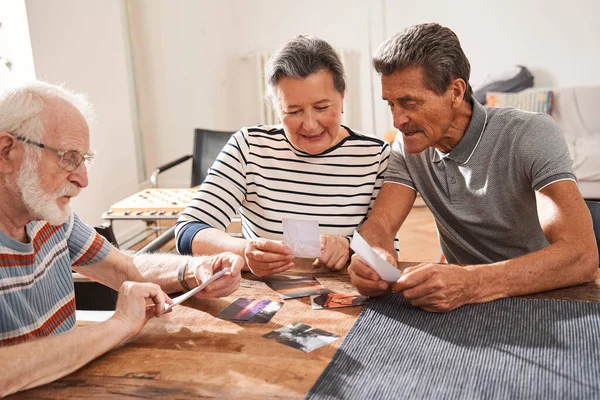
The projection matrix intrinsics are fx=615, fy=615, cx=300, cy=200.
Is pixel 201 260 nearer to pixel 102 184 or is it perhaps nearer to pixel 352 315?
pixel 352 315

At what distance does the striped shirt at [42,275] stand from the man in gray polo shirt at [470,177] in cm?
77

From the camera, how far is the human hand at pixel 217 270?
162 cm

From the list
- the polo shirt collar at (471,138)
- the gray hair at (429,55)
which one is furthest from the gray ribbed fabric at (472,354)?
the gray hair at (429,55)

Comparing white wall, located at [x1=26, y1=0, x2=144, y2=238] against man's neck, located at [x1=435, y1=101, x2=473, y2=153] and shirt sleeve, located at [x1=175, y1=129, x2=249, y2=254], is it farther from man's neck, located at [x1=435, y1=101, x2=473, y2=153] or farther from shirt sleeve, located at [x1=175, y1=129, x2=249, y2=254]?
man's neck, located at [x1=435, y1=101, x2=473, y2=153]

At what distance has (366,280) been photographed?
1.56m

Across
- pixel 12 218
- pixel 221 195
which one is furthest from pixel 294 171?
pixel 12 218

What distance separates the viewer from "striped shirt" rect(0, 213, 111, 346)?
143 centimetres

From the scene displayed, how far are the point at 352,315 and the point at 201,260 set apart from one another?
0.48 m

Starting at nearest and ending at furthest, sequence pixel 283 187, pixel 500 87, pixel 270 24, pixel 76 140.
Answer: pixel 76 140, pixel 283 187, pixel 500 87, pixel 270 24

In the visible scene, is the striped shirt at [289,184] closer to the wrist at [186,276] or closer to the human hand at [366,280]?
the wrist at [186,276]

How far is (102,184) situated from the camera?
4.48 meters

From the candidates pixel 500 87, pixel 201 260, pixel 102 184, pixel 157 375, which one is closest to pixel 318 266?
pixel 201 260

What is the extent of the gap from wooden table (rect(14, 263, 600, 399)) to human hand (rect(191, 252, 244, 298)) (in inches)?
1.7

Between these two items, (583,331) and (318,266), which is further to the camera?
(318,266)
